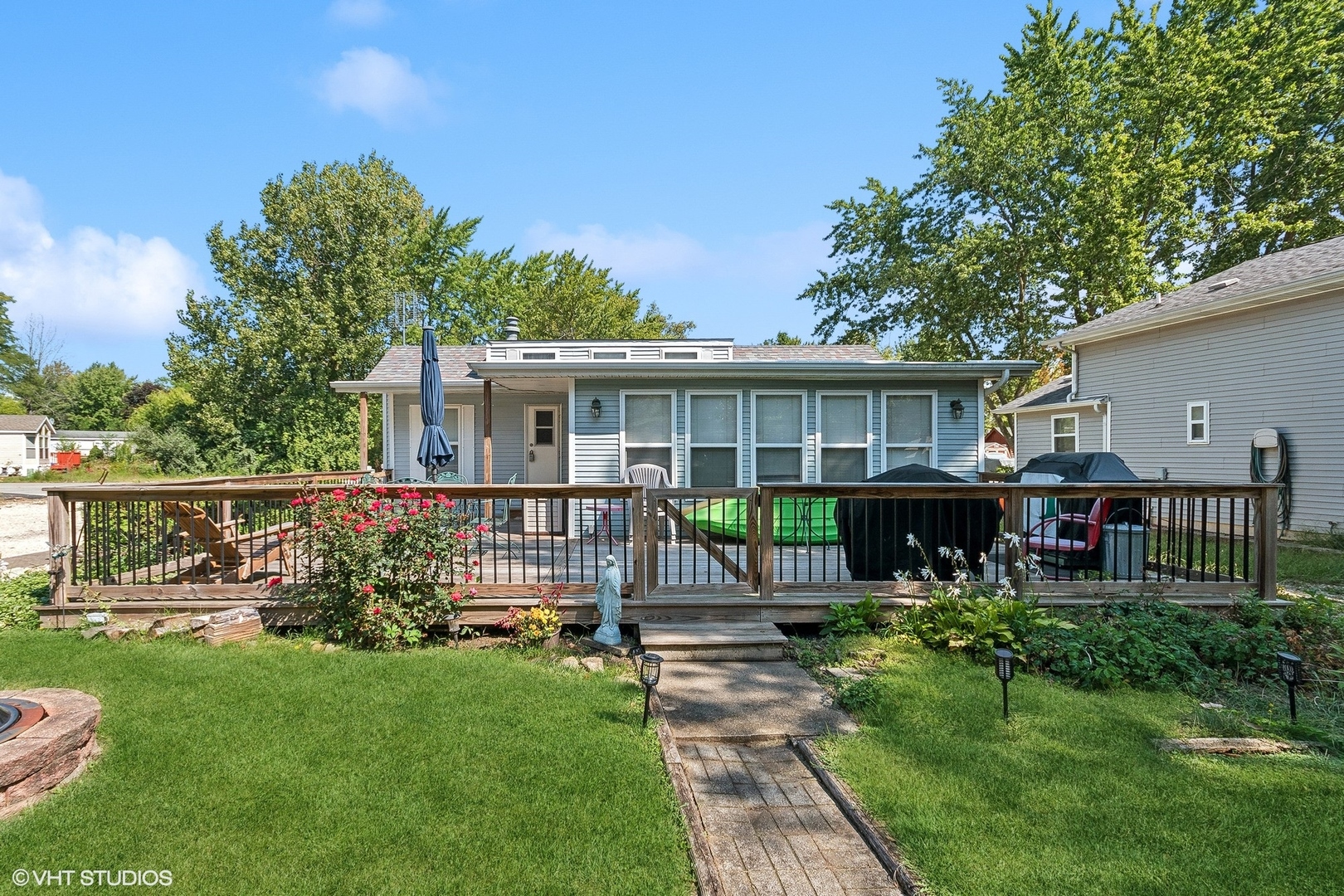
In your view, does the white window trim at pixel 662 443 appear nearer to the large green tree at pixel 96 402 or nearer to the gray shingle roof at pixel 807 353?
the gray shingle roof at pixel 807 353

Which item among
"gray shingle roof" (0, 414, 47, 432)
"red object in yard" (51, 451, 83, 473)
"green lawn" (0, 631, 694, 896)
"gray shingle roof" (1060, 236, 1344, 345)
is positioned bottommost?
"green lawn" (0, 631, 694, 896)

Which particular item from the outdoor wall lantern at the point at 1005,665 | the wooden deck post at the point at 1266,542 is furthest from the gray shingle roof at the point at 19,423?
the wooden deck post at the point at 1266,542

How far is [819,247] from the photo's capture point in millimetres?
25078

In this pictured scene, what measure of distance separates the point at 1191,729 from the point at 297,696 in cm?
515

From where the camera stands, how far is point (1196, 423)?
39.8ft

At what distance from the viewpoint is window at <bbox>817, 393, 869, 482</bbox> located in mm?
9609

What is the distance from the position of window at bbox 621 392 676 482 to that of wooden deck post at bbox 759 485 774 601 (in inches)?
175

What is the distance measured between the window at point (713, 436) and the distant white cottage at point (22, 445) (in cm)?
4195

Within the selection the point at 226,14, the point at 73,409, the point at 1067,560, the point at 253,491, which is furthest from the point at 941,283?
the point at 73,409

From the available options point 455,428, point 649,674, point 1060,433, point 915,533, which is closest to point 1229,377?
point 1060,433

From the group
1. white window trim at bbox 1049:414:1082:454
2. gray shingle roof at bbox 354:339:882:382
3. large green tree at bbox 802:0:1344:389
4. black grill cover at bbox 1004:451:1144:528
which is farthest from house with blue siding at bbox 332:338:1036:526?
large green tree at bbox 802:0:1344:389

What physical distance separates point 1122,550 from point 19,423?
4876 cm

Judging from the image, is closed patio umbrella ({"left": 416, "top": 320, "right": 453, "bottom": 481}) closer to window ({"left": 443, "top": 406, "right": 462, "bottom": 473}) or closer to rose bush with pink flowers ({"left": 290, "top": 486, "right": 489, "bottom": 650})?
rose bush with pink flowers ({"left": 290, "top": 486, "right": 489, "bottom": 650})

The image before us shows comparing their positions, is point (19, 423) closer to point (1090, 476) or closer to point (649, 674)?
point (649, 674)
